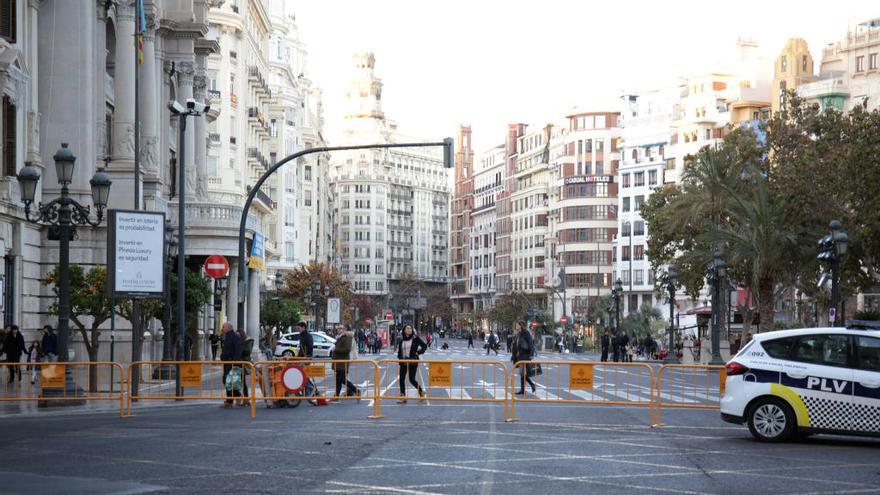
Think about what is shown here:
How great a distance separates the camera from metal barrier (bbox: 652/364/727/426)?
2583cm

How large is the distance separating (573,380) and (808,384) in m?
7.23

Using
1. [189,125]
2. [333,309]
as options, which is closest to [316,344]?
[333,309]

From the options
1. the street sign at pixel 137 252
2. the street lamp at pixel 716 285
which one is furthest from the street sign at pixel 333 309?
the street sign at pixel 137 252

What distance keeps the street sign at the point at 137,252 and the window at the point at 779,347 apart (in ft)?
51.1

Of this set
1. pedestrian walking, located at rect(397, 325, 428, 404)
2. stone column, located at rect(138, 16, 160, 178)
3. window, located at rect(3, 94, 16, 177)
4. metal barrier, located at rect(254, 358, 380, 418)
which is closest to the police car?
metal barrier, located at rect(254, 358, 380, 418)

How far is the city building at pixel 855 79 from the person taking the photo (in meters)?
97.0

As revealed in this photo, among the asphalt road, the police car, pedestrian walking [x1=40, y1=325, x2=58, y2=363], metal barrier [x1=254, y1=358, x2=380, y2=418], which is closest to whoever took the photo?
the asphalt road

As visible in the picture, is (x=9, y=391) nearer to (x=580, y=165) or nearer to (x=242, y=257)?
(x=242, y=257)

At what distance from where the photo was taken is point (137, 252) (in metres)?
31.3

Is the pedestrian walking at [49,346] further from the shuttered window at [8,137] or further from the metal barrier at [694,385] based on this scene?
the metal barrier at [694,385]

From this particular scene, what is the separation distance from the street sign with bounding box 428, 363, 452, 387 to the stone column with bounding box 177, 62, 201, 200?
96.5 ft

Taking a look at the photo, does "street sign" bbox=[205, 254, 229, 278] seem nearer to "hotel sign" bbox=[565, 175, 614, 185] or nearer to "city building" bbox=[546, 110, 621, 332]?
"city building" bbox=[546, 110, 621, 332]

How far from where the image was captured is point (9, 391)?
92.4 feet

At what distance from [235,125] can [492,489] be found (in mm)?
70099
